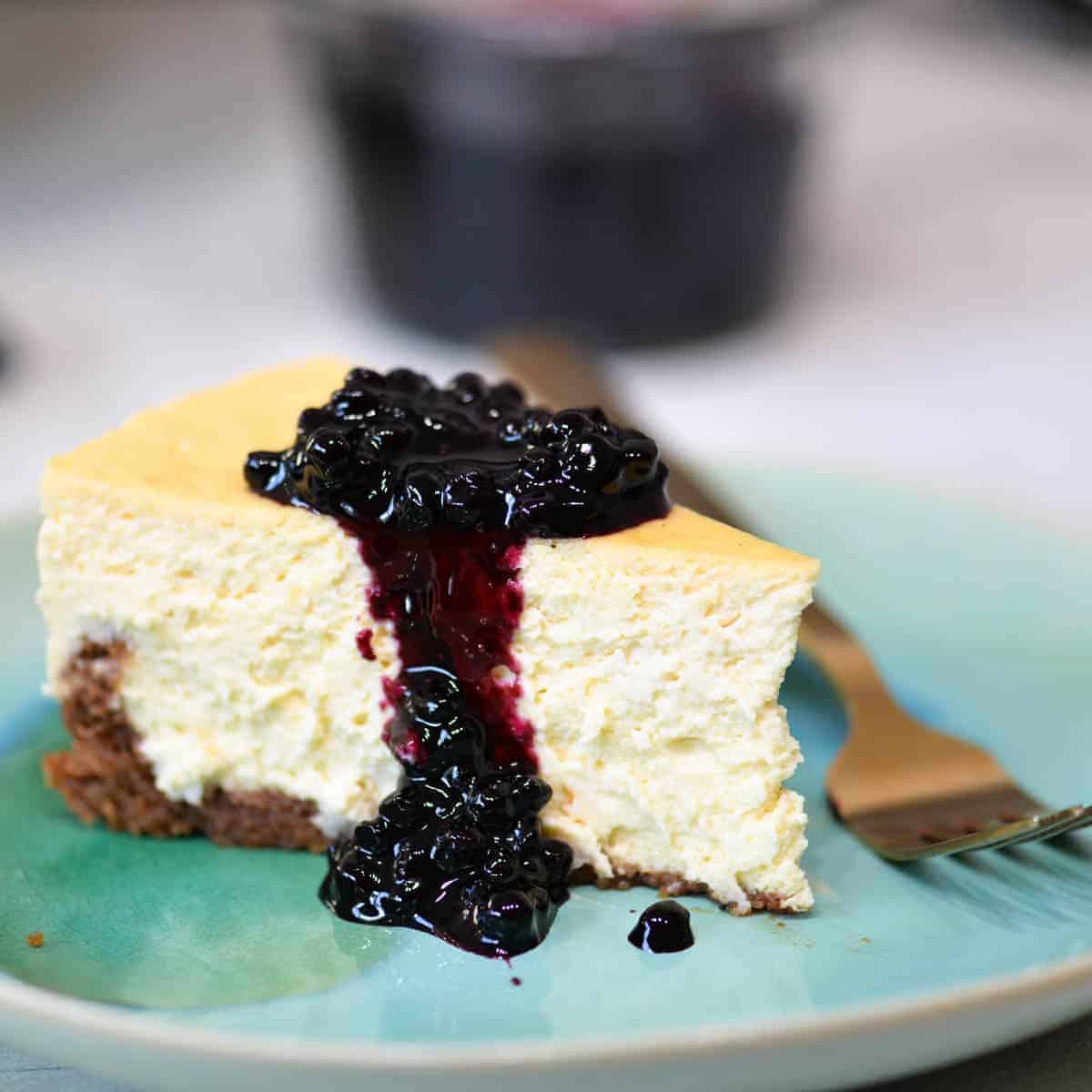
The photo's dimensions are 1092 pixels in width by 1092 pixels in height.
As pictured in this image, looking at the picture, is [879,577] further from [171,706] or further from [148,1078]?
[148,1078]

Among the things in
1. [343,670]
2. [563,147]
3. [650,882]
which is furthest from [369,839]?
[563,147]

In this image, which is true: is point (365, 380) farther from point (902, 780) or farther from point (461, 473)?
point (902, 780)

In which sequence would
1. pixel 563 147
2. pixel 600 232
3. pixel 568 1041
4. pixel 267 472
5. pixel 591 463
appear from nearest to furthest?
pixel 568 1041 → pixel 591 463 → pixel 267 472 → pixel 563 147 → pixel 600 232

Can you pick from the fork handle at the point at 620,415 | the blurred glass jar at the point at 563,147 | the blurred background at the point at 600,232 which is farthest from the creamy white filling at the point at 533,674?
the blurred glass jar at the point at 563,147

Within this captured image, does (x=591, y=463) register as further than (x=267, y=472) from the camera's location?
No

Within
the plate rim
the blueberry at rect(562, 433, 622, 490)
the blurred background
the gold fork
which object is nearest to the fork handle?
the gold fork

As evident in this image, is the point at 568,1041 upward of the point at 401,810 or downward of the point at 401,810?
upward

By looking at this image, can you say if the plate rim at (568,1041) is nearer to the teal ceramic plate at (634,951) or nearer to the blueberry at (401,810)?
the teal ceramic plate at (634,951)

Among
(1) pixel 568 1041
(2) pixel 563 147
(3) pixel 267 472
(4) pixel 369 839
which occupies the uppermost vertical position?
(2) pixel 563 147
